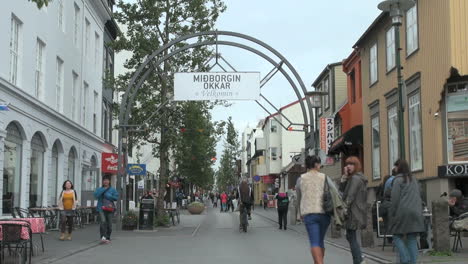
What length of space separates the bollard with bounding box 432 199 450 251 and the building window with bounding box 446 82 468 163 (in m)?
5.86

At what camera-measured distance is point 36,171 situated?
22953 millimetres

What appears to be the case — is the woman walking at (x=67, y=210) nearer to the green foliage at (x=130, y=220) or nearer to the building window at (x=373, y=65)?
the green foliage at (x=130, y=220)

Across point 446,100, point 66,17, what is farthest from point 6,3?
point 446,100

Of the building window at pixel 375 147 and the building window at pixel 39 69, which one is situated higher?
the building window at pixel 39 69

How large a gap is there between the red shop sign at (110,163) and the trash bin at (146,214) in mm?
10315

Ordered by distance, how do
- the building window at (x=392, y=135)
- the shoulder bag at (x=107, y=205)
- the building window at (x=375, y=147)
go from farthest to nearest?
the building window at (x=375, y=147)
the building window at (x=392, y=135)
the shoulder bag at (x=107, y=205)

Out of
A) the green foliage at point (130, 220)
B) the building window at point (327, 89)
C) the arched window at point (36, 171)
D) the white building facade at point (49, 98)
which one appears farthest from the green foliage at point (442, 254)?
the building window at point (327, 89)

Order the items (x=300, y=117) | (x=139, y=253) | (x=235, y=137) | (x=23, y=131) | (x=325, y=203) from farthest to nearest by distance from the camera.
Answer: (x=235, y=137), (x=300, y=117), (x=23, y=131), (x=139, y=253), (x=325, y=203)

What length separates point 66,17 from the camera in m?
26.2

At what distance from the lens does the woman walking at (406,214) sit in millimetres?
8836

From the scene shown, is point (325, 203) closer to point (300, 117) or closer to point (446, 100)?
point (446, 100)

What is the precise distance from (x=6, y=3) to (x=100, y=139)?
16330 mm

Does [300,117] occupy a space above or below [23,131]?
above

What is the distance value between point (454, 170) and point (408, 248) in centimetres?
891
